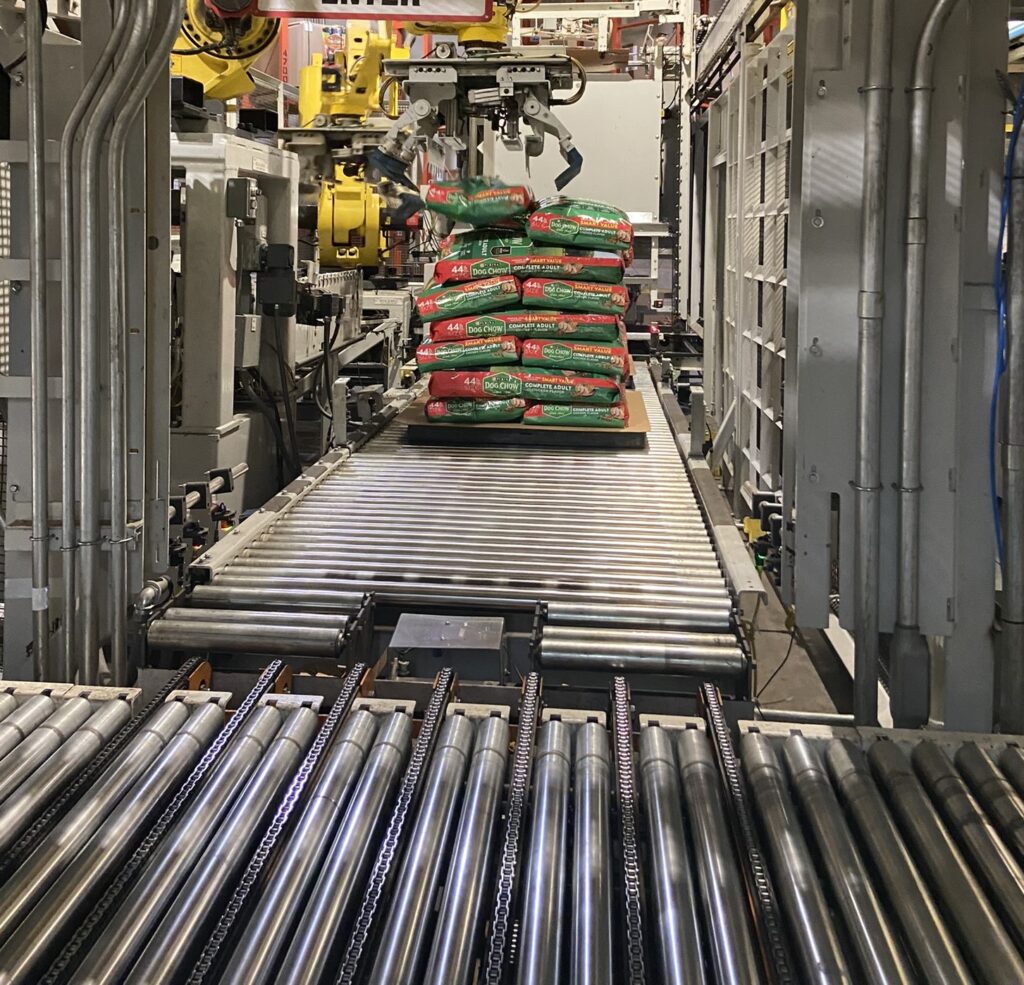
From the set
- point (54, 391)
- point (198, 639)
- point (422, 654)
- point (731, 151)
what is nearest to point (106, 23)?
point (54, 391)

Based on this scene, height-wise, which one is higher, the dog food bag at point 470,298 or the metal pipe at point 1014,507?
the dog food bag at point 470,298

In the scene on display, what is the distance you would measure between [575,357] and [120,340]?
2.42m

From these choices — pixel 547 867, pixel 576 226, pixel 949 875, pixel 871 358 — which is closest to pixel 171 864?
pixel 547 867

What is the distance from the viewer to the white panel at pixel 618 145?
8422 mm

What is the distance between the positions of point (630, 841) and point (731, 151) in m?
6.33

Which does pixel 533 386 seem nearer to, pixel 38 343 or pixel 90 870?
pixel 38 343

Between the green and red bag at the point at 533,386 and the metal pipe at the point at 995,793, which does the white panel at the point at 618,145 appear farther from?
the metal pipe at the point at 995,793

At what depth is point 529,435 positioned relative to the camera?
15.0ft

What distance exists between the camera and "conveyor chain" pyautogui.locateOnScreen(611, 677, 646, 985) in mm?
1376

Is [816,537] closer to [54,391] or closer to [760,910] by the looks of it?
[760,910]

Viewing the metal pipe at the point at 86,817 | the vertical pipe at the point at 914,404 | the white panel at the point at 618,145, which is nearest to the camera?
the metal pipe at the point at 86,817

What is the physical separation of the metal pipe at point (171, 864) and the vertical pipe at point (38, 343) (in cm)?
79

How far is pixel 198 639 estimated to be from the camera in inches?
98.5

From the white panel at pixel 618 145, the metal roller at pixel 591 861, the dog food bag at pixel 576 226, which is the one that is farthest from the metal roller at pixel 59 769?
the white panel at pixel 618 145
